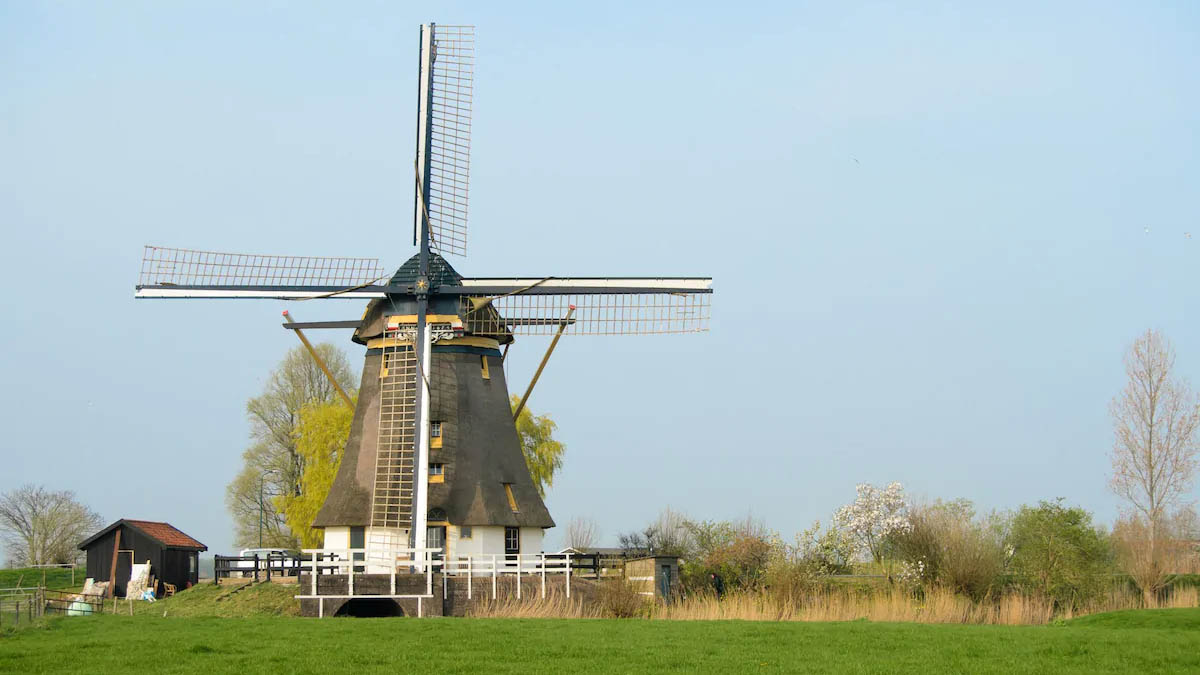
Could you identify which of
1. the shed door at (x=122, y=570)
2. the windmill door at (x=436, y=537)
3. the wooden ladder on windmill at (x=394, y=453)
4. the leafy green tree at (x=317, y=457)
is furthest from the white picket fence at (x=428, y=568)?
the shed door at (x=122, y=570)

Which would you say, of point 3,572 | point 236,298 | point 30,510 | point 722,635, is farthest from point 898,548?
point 30,510

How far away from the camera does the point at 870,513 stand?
4034cm

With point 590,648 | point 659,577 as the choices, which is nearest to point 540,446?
point 659,577

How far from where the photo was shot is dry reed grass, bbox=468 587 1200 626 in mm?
20422

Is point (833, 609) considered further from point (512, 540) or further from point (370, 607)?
point (370, 607)

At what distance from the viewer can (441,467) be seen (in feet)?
85.7

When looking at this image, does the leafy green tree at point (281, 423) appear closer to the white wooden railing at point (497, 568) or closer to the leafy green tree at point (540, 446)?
the leafy green tree at point (540, 446)

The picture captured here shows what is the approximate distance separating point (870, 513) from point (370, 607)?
65.9 feet

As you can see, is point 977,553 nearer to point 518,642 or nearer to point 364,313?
point 518,642

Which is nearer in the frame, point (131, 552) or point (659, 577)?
point (659, 577)

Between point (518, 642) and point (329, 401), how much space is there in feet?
100

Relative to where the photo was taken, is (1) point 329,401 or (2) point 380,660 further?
(1) point 329,401

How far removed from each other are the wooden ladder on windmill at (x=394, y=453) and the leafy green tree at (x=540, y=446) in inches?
620

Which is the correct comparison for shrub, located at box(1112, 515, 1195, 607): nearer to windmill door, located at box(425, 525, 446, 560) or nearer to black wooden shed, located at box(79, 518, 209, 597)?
windmill door, located at box(425, 525, 446, 560)
